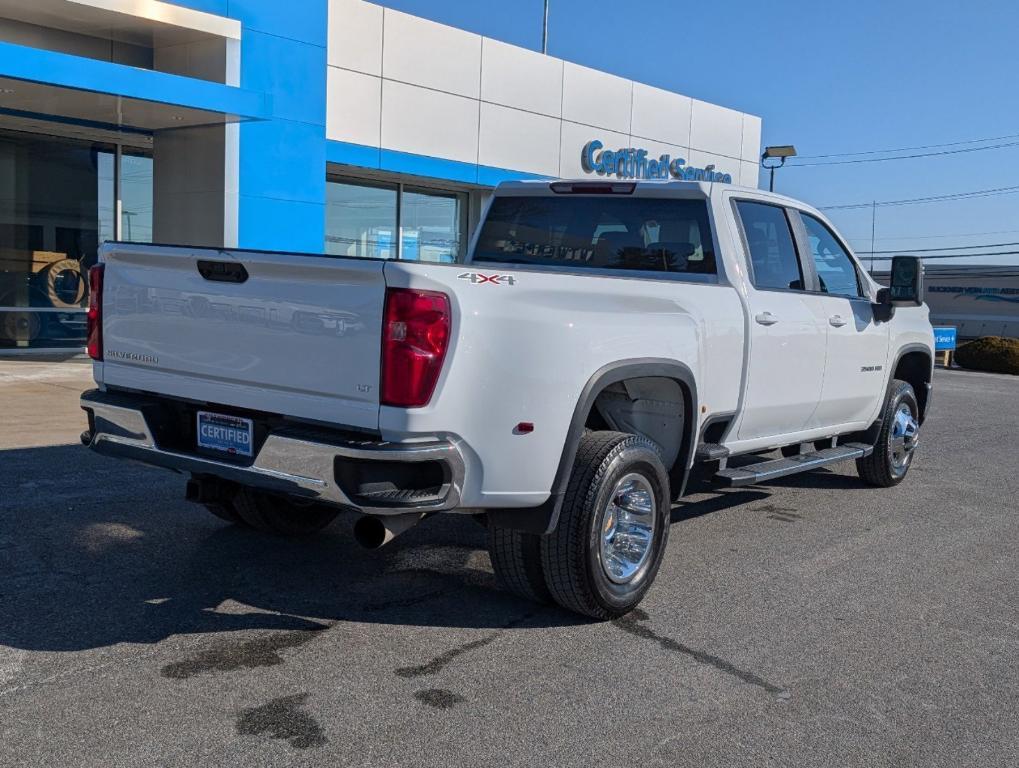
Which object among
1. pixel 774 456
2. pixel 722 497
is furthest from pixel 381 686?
pixel 774 456

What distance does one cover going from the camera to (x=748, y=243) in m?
6.12

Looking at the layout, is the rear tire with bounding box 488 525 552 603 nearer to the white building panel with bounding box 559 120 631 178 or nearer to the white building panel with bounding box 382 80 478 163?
the white building panel with bounding box 382 80 478 163

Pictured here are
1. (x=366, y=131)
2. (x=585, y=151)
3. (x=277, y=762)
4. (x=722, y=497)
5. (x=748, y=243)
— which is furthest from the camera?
(x=585, y=151)

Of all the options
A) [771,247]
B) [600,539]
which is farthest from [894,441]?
[600,539]

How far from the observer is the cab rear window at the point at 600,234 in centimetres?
602

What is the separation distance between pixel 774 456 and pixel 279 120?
35.0ft

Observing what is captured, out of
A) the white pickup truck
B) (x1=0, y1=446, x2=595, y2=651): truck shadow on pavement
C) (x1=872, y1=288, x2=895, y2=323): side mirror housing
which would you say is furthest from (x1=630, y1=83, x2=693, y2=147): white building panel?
(x1=0, y1=446, x2=595, y2=651): truck shadow on pavement

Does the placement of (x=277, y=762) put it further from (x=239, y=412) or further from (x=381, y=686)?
(x=239, y=412)

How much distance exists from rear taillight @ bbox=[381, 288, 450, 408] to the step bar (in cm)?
243

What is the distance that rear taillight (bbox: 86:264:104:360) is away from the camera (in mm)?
5008

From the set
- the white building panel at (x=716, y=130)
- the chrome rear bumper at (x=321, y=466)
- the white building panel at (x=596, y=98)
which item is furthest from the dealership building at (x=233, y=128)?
the chrome rear bumper at (x=321, y=466)

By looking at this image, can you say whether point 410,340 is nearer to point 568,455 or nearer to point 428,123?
point 568,455

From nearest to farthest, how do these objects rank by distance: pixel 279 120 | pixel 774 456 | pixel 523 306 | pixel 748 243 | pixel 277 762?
pixel 277 762, pixel 523 306, pixel 748 243, pixel 774 456, pixel 279 120

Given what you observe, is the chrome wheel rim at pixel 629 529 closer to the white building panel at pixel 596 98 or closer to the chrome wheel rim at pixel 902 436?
the chrome wheel rim at pixel 902 436
